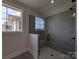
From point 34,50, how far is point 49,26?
1916 mm

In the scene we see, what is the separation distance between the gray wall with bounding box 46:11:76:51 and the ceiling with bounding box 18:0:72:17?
0.83ft

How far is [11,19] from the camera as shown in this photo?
349 centimetres

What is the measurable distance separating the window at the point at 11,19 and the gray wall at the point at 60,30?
6.29 ft

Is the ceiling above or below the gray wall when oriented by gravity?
above

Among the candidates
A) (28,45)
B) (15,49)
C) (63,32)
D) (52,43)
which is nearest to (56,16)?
(63,32)

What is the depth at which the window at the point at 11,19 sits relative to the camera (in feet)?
10.2

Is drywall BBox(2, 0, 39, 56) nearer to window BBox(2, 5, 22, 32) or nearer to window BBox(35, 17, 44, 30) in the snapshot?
window BBox(2, 5, 22, 32)

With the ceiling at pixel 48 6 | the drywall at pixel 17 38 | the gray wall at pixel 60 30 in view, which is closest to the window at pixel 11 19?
the drywall at pixel 17 38

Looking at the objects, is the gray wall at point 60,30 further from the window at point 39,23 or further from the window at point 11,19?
the window at point 11,19

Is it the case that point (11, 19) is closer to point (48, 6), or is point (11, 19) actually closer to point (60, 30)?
point (48, 6)

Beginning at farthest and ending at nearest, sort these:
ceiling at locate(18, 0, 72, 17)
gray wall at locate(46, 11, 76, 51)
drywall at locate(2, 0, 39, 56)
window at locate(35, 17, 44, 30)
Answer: window at locate(35, 17, 44, 30) < gray wall at locate(46, 11, 76, 51) < ceiling at locate(18, 0, 72, 17) < drywall at locate(2, 0, 39, 56)

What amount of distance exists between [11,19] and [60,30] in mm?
2545

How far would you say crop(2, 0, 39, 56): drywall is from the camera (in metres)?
3.08

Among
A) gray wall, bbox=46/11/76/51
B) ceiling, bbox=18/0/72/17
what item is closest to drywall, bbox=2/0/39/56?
ceiling, bbox=18/0/72/17
